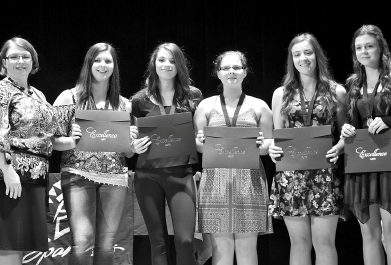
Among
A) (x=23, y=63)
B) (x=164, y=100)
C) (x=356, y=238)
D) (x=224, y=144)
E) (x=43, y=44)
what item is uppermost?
(x=43, y=44)

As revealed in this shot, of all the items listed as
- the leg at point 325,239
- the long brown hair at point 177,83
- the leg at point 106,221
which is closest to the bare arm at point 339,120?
the leg at point 325,239

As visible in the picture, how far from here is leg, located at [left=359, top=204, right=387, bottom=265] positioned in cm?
304

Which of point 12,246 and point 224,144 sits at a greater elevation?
point 224,144

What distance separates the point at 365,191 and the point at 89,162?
1.65 metres

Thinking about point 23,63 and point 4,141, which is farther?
point 23,63

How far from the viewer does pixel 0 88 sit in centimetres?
297

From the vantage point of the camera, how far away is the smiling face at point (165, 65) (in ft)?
11.1

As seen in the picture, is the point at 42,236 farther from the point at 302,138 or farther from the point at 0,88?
the point at 302,138

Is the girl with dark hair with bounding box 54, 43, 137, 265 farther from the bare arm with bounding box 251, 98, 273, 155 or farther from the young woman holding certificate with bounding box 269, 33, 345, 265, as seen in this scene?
the young woman holding certificate with bounding box 269, 33, 345, 265

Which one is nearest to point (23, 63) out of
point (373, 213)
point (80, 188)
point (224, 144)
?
point (80, 188)

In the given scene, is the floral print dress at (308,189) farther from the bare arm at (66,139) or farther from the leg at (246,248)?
the bare arm at (66,139)

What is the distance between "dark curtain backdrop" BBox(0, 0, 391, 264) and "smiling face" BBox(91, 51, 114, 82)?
172 cm

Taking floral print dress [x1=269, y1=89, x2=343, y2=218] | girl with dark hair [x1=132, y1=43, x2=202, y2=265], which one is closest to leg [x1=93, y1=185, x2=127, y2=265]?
girl with dark hair [x1=132, y1=43, x2=202, y2=265]

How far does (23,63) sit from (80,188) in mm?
816
